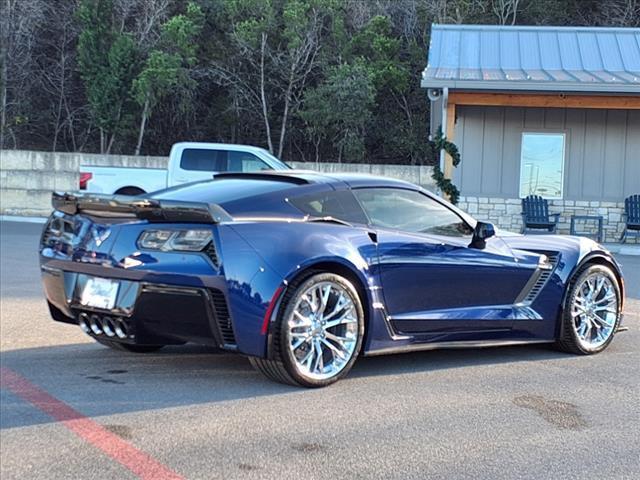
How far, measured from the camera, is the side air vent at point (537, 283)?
634 cm

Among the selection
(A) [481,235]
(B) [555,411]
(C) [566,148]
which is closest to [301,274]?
(A) [481,235]

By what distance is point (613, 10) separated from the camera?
27656 millimetres

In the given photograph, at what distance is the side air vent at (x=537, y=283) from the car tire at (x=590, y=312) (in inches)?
9.8

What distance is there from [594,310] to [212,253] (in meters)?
3.46

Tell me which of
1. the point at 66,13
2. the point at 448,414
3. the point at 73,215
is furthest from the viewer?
the point at 66,13

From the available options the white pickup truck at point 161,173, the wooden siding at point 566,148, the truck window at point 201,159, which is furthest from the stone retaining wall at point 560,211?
the truck window at point 201,159

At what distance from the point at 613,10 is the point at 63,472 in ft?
91.6

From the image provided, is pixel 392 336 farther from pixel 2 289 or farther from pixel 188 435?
pixel 2 289

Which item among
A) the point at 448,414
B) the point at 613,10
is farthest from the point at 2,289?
the point at 613,10

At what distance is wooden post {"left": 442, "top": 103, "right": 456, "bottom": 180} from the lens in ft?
57.3

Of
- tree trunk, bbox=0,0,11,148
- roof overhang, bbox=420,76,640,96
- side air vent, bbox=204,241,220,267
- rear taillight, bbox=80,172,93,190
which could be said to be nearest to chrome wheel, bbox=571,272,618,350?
side air vent, bbox=204,241,220,267

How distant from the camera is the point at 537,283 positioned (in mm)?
6379

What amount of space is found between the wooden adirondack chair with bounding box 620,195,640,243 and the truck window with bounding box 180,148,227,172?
29.2ft

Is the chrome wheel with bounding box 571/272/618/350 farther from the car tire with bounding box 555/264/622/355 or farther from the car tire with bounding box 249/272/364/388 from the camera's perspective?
the car tire with bounding box 249/272/364/388
